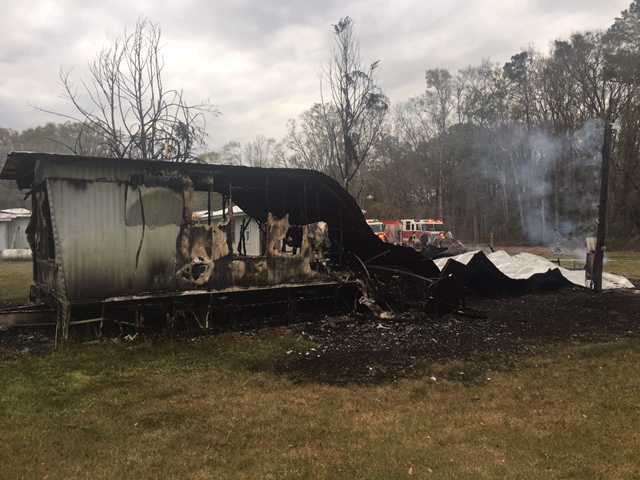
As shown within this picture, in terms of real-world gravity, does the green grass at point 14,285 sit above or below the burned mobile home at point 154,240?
below

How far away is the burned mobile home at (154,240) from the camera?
25.5ft

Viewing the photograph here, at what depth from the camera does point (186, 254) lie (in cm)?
871

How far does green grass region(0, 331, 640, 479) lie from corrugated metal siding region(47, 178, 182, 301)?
123 cm

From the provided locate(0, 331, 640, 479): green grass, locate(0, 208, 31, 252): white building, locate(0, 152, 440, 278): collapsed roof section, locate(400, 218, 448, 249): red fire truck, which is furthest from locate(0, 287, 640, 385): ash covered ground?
locate(0, 208, 31, 252): white building

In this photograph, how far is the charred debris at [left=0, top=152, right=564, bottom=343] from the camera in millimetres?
7816

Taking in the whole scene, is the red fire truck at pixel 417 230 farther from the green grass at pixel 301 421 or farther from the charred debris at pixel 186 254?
the green grass at pixel 301 421

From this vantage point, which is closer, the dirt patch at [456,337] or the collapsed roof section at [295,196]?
the dirt patch at [456,337]

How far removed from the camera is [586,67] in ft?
91.3

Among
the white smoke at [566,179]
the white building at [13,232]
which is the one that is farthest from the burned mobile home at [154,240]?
the white building at [13,232]

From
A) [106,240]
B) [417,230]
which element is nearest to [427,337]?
[106,240]

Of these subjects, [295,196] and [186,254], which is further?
[295,196]

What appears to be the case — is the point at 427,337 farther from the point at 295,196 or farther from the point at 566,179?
the point at 566,179

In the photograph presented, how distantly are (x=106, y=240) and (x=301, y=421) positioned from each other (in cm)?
486

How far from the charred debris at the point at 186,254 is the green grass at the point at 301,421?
4.08ft
